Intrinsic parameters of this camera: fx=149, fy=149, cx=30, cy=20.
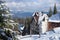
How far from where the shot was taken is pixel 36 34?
4.36 metres

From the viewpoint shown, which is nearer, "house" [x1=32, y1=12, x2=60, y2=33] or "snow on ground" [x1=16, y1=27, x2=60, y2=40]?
"snow on ground" [x1=16, y1=27, x2=60, y2=40]

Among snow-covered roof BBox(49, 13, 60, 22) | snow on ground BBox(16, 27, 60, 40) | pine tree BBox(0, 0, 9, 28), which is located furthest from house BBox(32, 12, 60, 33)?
pine tree BBox(0, 0, 9, 28)

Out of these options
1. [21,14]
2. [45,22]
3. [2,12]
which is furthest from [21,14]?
[45,22]

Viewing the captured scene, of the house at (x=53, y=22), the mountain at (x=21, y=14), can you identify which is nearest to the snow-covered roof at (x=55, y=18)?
the house at (x=53, y=22)

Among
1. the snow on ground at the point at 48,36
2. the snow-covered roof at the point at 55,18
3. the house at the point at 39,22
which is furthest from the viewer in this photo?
the snow-covered roof at the point at 55,18

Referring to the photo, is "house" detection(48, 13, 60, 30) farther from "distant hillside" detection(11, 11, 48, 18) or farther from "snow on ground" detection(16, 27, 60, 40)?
"distant hillside" detection(11, 11, 48, 18)

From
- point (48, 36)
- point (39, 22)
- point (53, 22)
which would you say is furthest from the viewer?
point (53, 22)

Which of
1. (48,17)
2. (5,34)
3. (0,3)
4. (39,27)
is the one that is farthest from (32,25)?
(0,3)

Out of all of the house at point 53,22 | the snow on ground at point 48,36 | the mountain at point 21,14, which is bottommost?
the snow on ground at point 48,36

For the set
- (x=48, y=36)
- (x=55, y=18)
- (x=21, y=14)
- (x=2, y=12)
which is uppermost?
(x=2, y=12)

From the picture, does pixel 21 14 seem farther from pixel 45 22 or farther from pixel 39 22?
pixel 45 22

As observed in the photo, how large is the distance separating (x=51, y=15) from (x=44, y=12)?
272 mm

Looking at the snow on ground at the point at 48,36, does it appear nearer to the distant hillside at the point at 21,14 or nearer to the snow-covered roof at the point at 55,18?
the snow-covered roof at the point at 55,18

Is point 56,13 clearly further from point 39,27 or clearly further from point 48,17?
point 39,27
